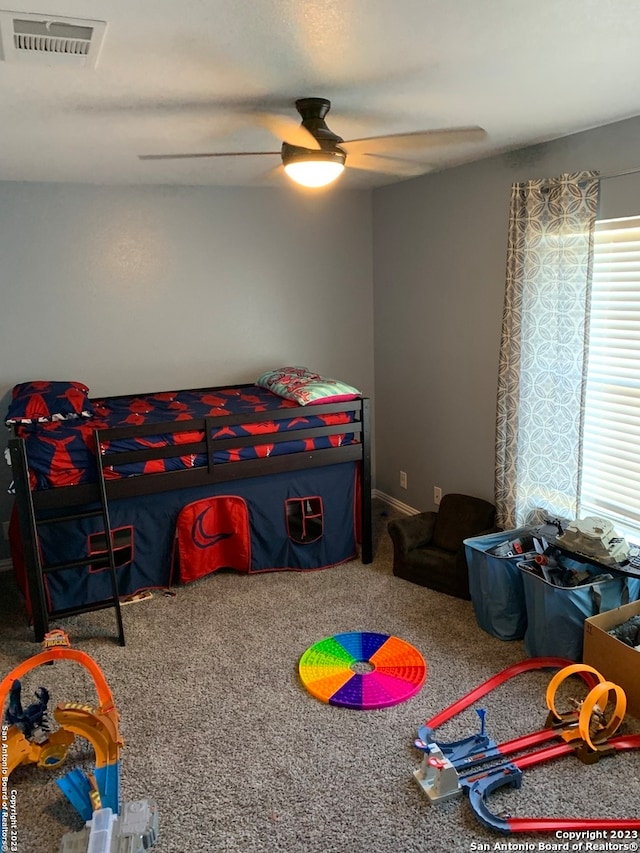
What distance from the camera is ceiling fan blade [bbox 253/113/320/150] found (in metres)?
2.34

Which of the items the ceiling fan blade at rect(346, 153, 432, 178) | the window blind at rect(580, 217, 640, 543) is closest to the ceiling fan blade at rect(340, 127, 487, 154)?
the ceiling fan blade at rect(346, 153, 432, 178)

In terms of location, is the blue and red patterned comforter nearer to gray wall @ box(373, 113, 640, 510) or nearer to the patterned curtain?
gray wall @ box(373, 113, 640, 510)

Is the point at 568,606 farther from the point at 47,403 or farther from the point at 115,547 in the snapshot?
the point at 47,403

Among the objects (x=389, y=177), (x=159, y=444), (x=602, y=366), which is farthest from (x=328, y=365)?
(x=602, y=366)

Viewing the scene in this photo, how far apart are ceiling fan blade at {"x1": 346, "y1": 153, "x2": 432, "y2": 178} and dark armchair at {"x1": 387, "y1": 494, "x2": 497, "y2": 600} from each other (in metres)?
1.88

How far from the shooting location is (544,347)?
9.98 ft

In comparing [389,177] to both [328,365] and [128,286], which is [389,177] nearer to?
[328,365]

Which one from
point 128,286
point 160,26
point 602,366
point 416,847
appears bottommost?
point 416,847

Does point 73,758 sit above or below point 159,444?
below

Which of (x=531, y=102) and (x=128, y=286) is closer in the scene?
(x=531, y=102)

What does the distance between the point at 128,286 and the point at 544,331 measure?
95.8 inches

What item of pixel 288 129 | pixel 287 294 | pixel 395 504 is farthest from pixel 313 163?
pixel 395 504

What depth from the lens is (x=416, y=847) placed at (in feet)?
6.02

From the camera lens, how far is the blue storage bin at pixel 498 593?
2.80 m
